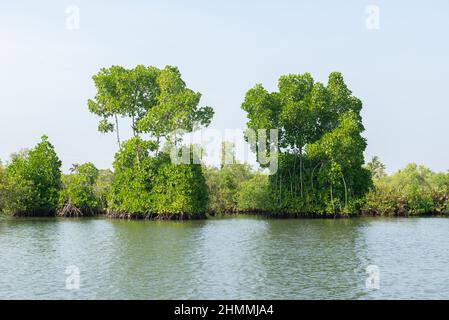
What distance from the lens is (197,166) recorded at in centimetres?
4903

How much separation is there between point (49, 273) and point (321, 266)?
937 cm

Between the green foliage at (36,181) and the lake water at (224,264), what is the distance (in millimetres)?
18378

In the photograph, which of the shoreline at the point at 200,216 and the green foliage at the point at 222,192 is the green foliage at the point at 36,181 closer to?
the shoreline at the point at 200,216

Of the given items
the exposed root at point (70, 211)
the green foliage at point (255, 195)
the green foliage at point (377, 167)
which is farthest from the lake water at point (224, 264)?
the green foliage at point (377, 167)

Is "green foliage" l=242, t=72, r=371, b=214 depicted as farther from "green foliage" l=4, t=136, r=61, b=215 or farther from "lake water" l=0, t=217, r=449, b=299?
"green foliage" l=4, t=136, r=61, b=215

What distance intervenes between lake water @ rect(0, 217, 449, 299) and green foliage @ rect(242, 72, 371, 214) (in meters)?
14.9

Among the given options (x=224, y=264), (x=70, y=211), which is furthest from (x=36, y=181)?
(x=224, y=264)

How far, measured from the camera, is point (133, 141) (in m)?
49.7

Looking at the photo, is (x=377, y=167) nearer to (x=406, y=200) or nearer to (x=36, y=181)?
(x=406, y=200)

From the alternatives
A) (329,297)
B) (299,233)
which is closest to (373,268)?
(329,297)

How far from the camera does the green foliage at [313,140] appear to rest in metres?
50.6

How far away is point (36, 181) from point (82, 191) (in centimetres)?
524

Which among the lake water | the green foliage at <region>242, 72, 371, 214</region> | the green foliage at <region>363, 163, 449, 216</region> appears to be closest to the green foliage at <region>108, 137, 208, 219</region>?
the green foliage at <region>242, 72, 371, 214</region>

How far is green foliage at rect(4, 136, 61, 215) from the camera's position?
54.0m
